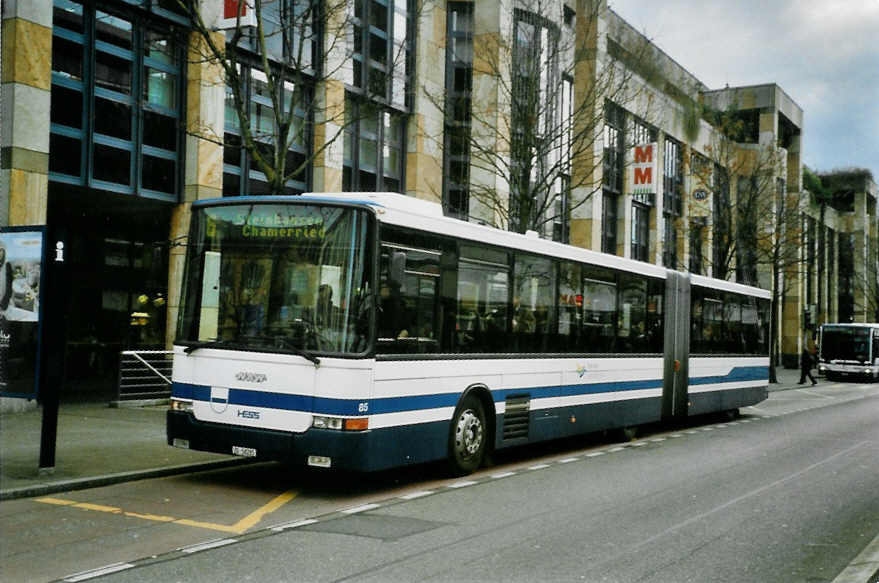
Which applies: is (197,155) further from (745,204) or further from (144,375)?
(745,204)

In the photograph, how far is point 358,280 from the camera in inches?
370

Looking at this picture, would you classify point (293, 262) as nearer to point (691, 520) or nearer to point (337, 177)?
point (691, 520)

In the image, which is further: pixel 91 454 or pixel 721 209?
pixel 721 209

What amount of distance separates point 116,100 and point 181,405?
33.5 ft

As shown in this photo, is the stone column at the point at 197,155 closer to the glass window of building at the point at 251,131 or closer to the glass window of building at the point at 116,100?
the glass window of building at the point at 116,100

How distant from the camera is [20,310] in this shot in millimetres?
10555

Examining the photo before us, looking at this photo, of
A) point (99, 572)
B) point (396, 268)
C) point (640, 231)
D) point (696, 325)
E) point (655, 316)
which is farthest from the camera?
point (640, 231)

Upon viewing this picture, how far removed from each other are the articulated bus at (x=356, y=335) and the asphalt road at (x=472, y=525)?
63cm

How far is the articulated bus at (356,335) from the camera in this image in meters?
9.35

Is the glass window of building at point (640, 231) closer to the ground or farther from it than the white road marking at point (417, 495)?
farther from it

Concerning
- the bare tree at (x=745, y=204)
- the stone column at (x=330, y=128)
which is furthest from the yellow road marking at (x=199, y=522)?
the bare tree at (x=745, y=204)

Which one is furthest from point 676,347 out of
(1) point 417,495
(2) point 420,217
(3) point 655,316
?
(1) point 417,495

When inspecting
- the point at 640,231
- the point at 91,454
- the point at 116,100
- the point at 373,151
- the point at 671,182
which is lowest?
the point at 91,454

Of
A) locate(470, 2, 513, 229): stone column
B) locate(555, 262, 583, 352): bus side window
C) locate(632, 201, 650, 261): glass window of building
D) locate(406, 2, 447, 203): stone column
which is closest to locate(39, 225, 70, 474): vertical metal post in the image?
locate(555, 262, 583, 352): bus side window
